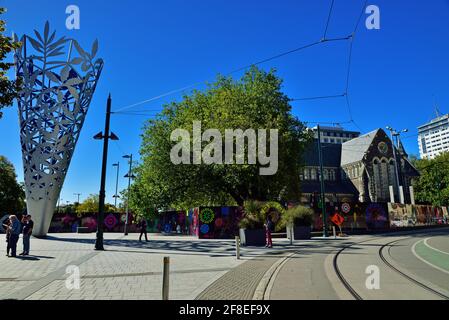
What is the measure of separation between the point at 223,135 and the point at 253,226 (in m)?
8.22

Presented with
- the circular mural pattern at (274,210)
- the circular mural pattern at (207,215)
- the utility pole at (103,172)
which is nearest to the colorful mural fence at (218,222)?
the circular mural pattern at (207,215)

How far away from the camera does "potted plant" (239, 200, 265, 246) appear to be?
1981 cm

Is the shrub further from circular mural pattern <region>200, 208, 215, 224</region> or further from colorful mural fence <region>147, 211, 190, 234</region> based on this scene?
colorful mural fence <region>147, 211, 190, 234</region>

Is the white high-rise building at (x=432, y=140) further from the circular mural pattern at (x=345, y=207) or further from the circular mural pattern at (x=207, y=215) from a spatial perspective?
the circular mural pattern at (x=207, y=215)

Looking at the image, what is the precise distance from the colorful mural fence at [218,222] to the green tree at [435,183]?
48441mm

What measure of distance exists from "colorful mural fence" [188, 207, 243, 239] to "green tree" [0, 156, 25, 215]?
1678 inches

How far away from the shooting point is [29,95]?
84.6 feet

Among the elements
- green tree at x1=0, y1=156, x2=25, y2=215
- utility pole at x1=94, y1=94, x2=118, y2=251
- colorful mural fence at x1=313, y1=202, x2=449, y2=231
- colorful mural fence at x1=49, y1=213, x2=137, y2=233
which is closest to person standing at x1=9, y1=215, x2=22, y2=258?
utility pole at x1=94, y1=94, x2=118, y2=251

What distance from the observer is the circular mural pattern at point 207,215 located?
27578 millimetres

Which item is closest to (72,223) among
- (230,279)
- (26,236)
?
(26,236)

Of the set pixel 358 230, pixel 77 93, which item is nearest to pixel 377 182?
pixel 358 230

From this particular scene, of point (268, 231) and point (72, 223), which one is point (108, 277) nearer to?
point (268, 231)

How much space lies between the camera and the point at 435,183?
64.8 meters
